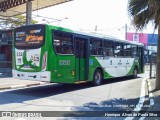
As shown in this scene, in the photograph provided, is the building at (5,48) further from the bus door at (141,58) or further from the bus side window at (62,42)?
the bus side window at (62,42)

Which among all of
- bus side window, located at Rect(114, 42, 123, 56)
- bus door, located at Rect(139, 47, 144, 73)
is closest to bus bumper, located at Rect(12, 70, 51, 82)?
bus side window, located at Rect(114, 42, 123, 56)

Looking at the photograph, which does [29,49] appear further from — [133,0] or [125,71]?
[125,71]

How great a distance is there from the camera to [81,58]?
588 inches

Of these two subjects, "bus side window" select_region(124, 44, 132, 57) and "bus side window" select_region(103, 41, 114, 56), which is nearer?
"bus side window" select_region(103, 41, 114, 56)

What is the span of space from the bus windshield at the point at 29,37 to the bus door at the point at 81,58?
2297 mm

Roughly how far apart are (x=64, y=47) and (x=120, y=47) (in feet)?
23.1

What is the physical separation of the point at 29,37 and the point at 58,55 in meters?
1.60

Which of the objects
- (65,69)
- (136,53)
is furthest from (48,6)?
(65,69)

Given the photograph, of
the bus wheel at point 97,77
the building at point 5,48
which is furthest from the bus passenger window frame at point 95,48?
the building at point 5,48

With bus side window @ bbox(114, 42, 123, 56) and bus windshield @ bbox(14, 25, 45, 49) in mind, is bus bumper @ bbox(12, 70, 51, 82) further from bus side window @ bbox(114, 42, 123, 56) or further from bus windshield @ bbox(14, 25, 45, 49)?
bus side window @ bbox(114, 42, 123, 56)

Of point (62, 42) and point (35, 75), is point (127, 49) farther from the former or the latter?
point (35, 75)

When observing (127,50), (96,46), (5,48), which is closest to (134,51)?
(127,50)

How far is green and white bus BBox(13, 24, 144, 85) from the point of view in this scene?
12.6m

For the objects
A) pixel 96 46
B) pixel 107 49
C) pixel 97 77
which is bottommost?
pixel 97 77
